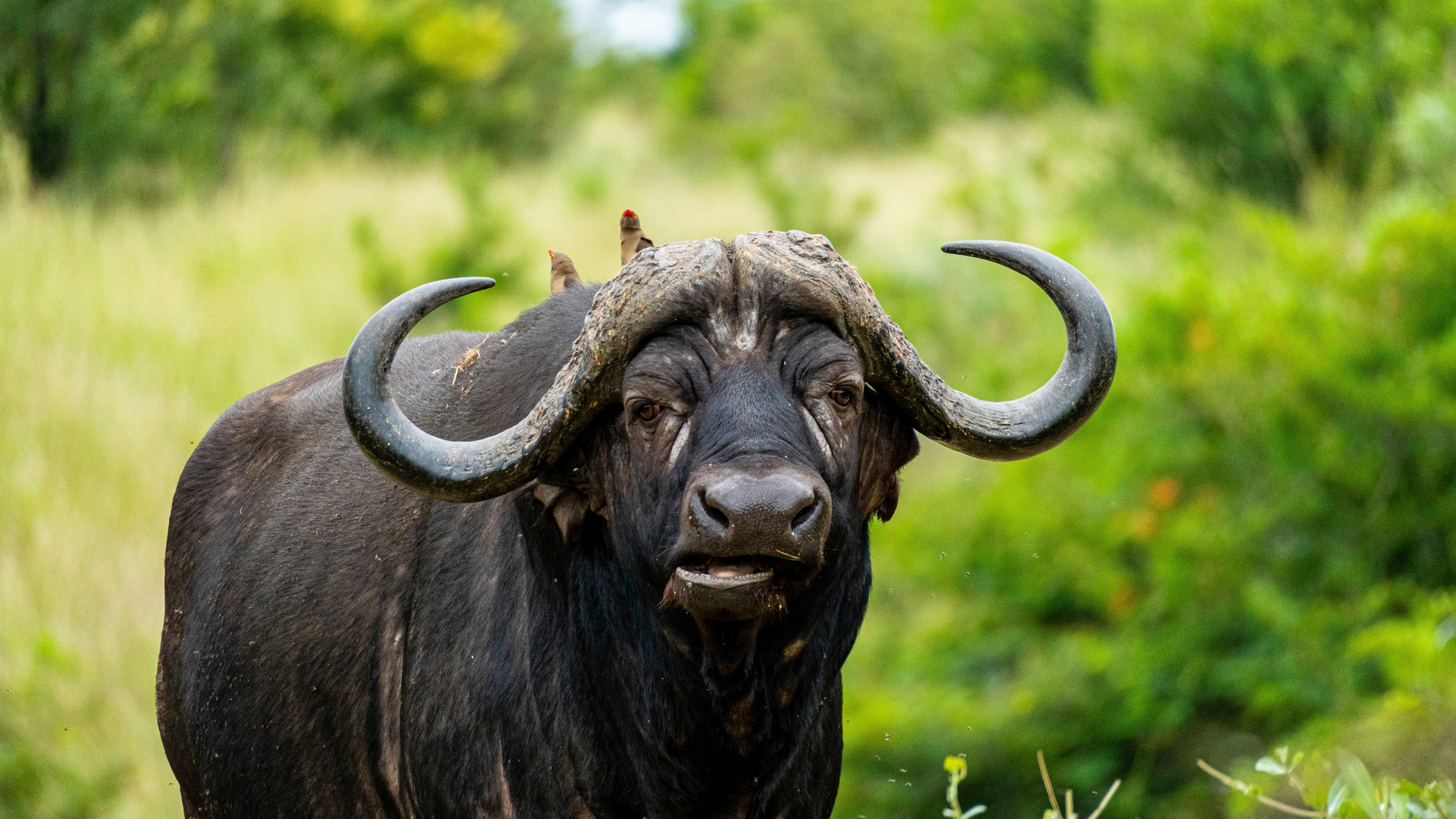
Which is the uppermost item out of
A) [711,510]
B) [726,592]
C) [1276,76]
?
[1276,76]

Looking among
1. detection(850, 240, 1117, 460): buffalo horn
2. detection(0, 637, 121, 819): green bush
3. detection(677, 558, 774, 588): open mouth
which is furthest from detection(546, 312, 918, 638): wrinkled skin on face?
detection(0, 637, 121, 819): green bush

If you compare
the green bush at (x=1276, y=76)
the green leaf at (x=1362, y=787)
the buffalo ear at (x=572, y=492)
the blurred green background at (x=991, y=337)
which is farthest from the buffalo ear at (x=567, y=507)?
the green bush at (x=1276, y=76)

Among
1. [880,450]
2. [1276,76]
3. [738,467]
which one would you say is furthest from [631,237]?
[1276,76]

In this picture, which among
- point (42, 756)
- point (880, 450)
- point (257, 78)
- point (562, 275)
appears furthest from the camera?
point (257, 78)

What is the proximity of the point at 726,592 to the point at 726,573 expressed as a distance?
0.04m

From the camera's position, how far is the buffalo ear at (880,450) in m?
3.05

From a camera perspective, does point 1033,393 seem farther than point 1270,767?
No

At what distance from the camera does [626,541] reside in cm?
290

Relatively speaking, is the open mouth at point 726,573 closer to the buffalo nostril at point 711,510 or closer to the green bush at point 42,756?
the buffalo nostril at point 711,510

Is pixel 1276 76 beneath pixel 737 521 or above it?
above

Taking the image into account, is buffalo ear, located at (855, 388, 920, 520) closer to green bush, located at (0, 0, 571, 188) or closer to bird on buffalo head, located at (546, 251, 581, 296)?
bird on buffalo head, located at (546, 251, 581, 296)

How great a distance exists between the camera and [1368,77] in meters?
12.3

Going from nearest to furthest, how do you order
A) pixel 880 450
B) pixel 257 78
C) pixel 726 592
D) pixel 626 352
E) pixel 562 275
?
pixel 726 592
pixel 626 352
pixel 880 450
pixel 562 275
pixel 257 78

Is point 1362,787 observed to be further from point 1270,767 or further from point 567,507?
point 567,507
